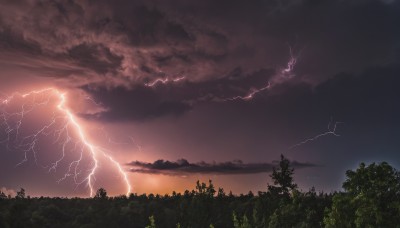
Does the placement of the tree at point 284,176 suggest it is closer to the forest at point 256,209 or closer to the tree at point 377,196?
the forest at point 256,209

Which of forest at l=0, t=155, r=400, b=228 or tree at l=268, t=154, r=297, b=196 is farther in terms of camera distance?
tree at l=268, t=154, r=297, b=196

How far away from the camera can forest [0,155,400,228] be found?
1141 inches

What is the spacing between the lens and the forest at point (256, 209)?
28969 mm

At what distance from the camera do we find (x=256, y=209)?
3910 inches

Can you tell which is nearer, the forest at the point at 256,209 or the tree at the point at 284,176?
the forest at the point at 256,209

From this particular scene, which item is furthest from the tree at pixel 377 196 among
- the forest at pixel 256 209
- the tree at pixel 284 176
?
the tree at pixel 284 176

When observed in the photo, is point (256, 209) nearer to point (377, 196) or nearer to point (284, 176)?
point (284, 176)

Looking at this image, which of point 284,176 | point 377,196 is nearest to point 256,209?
point 284,176

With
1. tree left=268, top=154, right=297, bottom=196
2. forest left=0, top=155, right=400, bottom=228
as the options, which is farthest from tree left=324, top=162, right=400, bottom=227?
tree left=268, top=154, right=297, bottom=196

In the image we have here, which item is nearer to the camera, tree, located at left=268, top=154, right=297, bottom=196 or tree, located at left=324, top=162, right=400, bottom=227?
tree, located at left=324, top=162, right=400, bottom=227

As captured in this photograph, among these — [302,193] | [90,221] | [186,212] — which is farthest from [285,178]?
[90,221]

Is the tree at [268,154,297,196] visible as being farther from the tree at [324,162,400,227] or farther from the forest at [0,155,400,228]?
the tree at [324,162,400,227]

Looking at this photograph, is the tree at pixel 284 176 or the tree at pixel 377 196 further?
the tree at pixel 284 176

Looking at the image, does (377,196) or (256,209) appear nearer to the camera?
(377,196)
